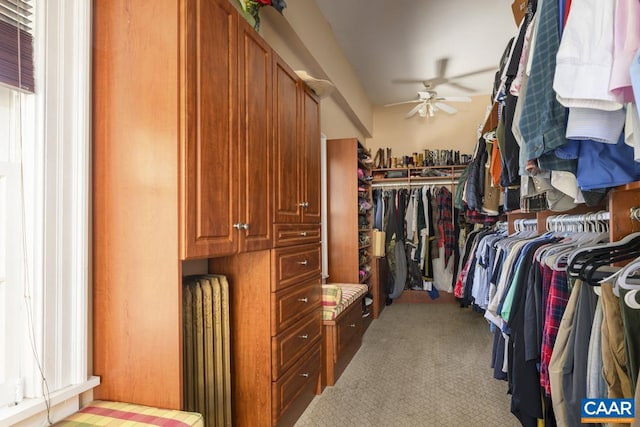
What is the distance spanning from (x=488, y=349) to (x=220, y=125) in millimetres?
3187

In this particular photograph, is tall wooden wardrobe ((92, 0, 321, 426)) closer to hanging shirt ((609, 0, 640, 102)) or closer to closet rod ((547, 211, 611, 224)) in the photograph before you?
hanging shirt ((609, 0, 640, 102))

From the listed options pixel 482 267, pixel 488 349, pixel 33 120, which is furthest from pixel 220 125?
pixel 488 349

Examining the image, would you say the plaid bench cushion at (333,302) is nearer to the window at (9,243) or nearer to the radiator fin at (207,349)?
the radiator fin at (207,349)

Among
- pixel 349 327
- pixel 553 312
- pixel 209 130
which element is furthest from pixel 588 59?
pixel 349 327

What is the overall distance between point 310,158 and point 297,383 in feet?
4.29

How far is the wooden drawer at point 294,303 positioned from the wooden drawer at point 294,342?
0.04 meters

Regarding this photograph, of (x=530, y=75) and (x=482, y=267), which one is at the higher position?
(x=530, y=75)

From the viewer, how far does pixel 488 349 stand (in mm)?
3418

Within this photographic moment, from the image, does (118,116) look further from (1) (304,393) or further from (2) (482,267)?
(2) (482,267)

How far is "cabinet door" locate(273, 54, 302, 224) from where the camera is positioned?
6.20ft

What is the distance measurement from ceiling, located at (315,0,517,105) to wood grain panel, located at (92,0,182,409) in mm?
2386

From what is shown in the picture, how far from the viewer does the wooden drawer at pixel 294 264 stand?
1855 mm

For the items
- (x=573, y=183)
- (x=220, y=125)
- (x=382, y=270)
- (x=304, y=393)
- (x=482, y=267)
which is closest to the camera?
(x=573, y=183)

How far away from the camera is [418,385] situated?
2.67 metres
